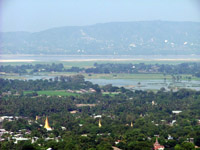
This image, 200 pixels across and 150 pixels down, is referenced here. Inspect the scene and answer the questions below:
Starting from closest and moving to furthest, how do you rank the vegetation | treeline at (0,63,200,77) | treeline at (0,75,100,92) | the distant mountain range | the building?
the building, the vegetation, treeline at (0,75,100,92), treeline at (0,63,200,77), the distant mountain range

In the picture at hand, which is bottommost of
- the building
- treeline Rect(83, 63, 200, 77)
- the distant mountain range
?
the building

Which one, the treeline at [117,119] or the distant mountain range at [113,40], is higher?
the distant mountain range at [113,40]

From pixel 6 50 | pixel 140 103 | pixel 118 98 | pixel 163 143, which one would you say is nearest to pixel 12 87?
pixel 118 98

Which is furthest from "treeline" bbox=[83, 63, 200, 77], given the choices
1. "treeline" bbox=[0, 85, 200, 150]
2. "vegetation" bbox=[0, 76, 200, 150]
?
"treeline" bbox=[0, 85, 200, 150]

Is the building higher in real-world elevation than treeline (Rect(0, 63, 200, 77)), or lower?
lower

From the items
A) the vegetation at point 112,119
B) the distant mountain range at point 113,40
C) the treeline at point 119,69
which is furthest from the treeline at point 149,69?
the distant mountain range at point 113,40

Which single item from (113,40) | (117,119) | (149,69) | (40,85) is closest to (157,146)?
(117,119)

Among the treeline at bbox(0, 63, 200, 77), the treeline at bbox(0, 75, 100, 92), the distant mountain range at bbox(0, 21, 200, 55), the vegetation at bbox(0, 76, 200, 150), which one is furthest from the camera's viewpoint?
the distant mountain range at bbox(0, 21, 200, 55)

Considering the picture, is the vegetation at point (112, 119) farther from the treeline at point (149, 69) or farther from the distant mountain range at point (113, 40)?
the distant mountain range at point (113, 40)

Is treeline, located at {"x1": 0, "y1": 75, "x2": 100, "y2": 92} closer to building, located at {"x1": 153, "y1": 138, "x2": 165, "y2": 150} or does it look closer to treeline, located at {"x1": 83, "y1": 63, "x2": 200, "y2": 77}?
treeline, located at {"x1": 83, "y1": 63, "x2": 200, "y2": 77}
